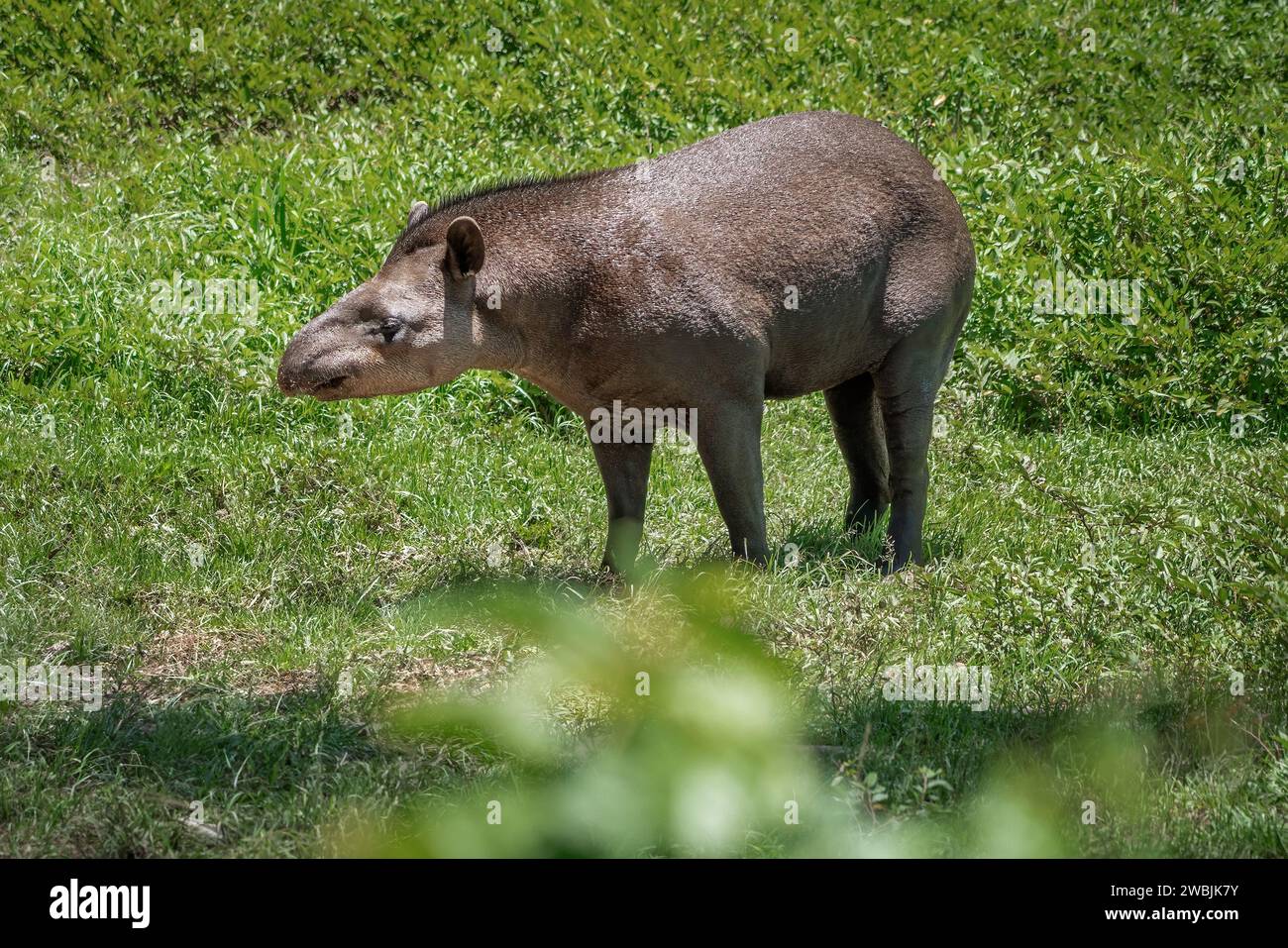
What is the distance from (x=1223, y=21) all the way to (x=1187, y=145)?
302 centimetres

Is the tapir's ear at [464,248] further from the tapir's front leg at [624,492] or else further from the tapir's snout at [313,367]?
the tapir's front leg at [624,492]

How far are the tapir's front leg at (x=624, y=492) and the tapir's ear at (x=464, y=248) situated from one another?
1064mm

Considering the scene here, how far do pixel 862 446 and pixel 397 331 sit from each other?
2642 mm

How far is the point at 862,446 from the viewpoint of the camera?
7625 mm

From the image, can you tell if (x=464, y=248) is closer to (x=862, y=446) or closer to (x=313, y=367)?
(x=313, y=367)

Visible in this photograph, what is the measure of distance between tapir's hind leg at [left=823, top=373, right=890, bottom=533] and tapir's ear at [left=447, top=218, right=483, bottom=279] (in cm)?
221

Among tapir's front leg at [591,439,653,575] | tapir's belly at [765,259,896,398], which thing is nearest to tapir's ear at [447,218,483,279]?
tapir's front leg at [591,439,653,575]

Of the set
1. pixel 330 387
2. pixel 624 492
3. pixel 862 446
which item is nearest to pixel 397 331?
pixel 330 387

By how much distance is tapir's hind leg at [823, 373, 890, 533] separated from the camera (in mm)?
7578

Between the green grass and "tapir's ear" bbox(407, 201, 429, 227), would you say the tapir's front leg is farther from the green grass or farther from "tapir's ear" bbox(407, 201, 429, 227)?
"tapir's ear" bbox(407, 201, 429, 227)

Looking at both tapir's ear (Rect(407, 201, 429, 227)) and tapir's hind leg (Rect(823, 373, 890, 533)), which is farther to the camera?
tapir's hind leg (Rect(823, 373, 890, 533))

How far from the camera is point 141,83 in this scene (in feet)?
41.4

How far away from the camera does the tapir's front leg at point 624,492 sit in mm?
6836
